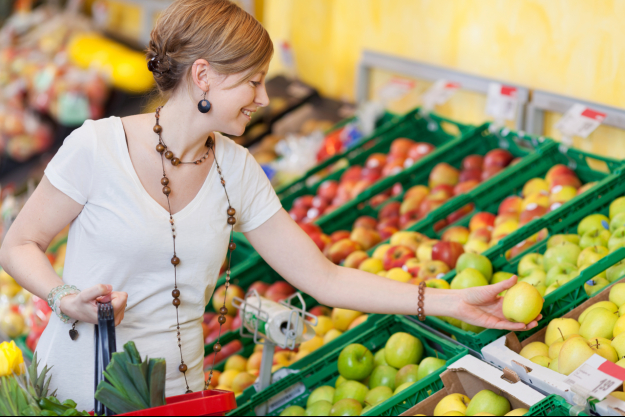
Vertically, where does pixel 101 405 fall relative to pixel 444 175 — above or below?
above

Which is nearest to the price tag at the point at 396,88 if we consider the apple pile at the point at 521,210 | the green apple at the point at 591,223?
the apple pile at the point at 521,210

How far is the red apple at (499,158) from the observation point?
2.98 meters

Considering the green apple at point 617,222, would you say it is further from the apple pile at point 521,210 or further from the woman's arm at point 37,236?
the woman's arm at point 37,236

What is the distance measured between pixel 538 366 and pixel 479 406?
18cm

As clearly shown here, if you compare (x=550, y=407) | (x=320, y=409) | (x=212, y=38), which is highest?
(x=212, y=38)

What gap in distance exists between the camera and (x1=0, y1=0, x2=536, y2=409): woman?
1510 mm

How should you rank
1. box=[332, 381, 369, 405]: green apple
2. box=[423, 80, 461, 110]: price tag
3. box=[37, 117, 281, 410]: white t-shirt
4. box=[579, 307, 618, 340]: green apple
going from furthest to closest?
box=[423, 80, 461, 110]: price tag < box=[332, 381, 369, 405]: green apple < box=[579, 307, 618, 340]: green apple < box=[37, 117, 281, 410]: white t-shirt

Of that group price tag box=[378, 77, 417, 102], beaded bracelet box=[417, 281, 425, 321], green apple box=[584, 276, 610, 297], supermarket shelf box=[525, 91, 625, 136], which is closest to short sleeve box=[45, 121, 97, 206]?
beaded bracelet box=[417, 281, 425, 321]

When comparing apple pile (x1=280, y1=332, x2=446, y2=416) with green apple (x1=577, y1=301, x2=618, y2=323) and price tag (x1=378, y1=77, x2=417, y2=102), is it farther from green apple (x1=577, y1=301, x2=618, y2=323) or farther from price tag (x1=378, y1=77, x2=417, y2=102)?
price tag (x1=378, y1=77, x2=417, y2=102)

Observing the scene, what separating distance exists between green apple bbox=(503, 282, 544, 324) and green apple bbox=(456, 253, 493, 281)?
14.4 inches

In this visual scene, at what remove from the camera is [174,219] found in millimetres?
1596

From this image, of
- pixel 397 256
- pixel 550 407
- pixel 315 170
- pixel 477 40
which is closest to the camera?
pixel 550 407

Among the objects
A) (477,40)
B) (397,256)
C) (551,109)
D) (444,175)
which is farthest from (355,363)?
(477,40)

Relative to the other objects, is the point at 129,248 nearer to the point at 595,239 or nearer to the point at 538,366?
the point at 538,366
